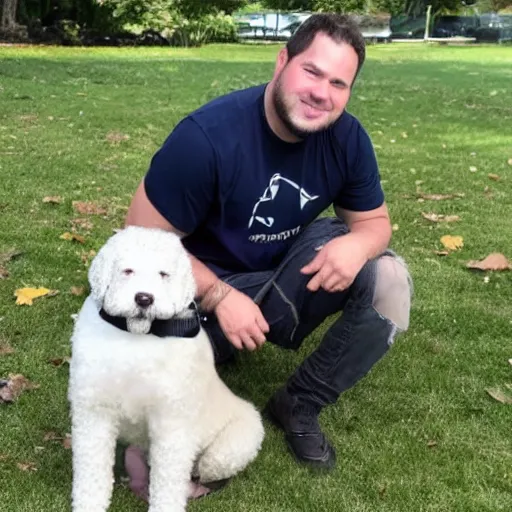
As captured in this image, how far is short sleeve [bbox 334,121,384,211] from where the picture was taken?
10.5ft

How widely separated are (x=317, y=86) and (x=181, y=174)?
0.60m

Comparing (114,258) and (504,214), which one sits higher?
(114,258)

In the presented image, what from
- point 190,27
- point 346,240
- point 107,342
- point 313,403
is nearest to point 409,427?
point 313,403

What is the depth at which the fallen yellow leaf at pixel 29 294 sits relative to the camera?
4.33 m

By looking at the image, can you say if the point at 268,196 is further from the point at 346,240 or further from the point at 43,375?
the point at 43,375

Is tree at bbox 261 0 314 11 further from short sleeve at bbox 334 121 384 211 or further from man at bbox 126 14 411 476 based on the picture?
man at bbox 126 14 411 476

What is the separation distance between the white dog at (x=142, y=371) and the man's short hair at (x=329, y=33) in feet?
3.37

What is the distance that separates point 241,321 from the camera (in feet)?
9.20

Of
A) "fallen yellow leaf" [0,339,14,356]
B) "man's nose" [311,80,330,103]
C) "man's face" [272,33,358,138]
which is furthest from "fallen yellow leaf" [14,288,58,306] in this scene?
"man's nose" [311,80,330,103]

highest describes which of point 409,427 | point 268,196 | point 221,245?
point 268,196

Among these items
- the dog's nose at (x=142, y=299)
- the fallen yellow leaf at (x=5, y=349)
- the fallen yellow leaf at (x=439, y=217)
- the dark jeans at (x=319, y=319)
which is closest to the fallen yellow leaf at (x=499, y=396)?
the dark jeans at (x=319, y=319)

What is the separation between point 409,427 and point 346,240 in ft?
3.06

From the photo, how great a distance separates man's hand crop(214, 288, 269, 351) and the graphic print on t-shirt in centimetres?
41

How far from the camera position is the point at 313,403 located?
3229 mm
